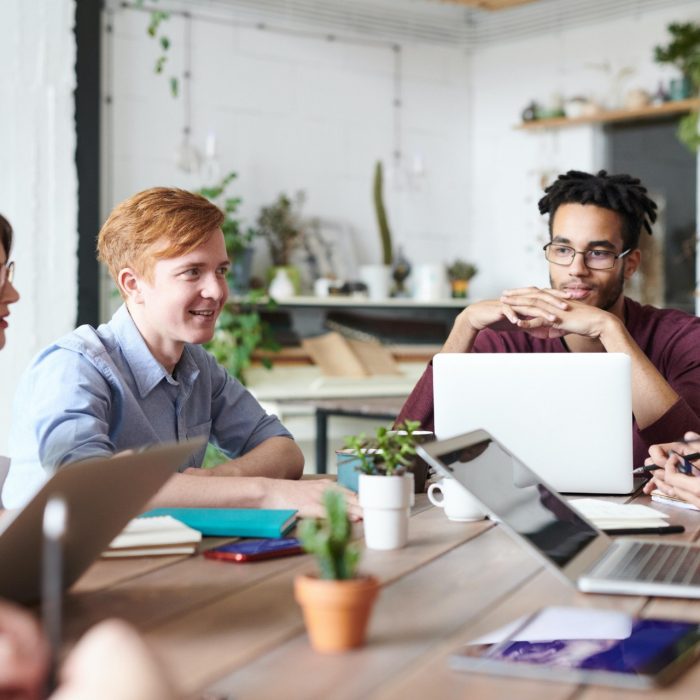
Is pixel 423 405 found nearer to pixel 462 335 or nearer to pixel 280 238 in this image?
pixel 462 335

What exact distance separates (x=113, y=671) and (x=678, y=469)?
1441mm

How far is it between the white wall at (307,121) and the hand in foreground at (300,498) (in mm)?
3537

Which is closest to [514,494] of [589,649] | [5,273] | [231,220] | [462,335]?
[589,649]

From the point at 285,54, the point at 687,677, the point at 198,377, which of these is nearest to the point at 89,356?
the point at 198,377

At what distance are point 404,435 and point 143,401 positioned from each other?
0.74 m

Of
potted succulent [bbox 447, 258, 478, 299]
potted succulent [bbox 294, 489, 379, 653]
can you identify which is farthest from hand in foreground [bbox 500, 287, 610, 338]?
potted succulent [bbox 447, 258, 478, 299]

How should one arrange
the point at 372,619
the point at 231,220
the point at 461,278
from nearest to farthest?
the point at 372,619, the point at 231,220, the point at 461,278

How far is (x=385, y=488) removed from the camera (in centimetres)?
149

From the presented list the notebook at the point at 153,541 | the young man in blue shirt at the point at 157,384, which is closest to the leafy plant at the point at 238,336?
the young man in blue shirt at the point at 157,384

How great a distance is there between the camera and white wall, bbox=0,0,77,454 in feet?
14.6

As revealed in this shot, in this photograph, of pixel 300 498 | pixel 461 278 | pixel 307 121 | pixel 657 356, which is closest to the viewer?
pixel 300 498

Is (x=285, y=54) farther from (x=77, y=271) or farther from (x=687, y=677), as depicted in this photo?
(x=687, y=677)

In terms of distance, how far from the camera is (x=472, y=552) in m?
1.51

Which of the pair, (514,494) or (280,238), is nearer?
(514,494)
